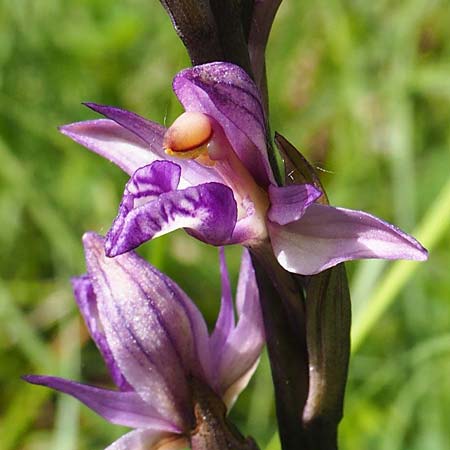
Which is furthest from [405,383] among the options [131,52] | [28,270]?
[131,52]

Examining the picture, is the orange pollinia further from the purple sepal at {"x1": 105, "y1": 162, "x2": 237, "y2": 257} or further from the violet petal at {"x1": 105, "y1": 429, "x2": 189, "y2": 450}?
the violet petal at {"x1": 105, "y1": 429, "x2": 189, "y2": 450}

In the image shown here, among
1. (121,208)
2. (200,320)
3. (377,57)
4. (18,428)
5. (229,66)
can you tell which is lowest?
(18,428)

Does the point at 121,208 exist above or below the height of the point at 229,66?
below

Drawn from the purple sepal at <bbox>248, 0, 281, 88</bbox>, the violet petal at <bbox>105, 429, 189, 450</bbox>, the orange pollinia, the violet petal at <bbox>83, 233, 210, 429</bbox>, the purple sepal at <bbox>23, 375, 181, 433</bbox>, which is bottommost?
the violet petal at <bbox>105, 429, 189, 450</bbox>

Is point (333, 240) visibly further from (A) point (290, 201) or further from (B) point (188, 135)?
(B) point (188, 135)

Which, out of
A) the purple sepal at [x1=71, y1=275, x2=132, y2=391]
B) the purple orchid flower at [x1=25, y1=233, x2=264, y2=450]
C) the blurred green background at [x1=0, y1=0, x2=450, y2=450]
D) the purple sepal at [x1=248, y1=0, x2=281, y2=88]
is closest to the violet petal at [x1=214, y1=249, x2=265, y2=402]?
the purple orchid flower at [x1=25, y1=233, x2=264, y2=450]

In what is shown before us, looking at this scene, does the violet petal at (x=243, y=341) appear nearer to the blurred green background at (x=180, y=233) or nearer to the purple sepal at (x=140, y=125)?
the purple sepal at (x=140, y=125)

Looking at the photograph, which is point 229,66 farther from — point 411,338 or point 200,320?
point 411,338

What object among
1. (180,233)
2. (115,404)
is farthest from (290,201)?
(180,233)
